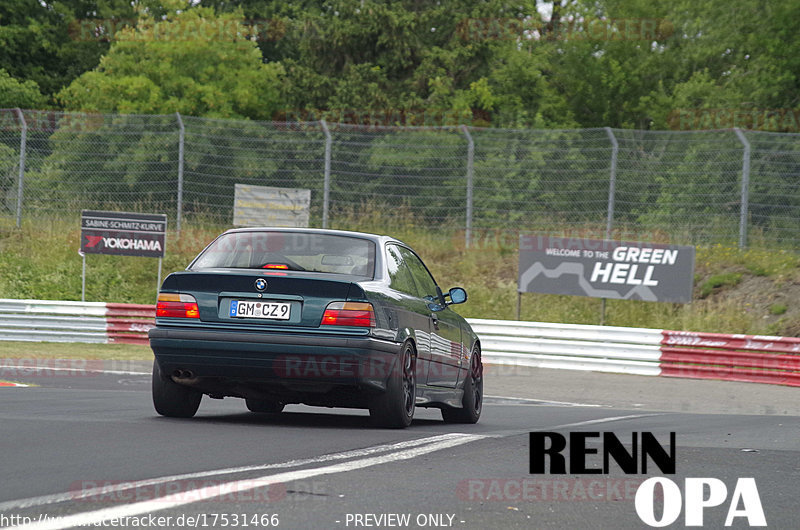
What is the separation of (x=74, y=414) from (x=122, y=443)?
7.00 feet

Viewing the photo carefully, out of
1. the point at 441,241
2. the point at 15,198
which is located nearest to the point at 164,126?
the point at 15,198

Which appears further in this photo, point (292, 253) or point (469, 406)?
point (469, 406)

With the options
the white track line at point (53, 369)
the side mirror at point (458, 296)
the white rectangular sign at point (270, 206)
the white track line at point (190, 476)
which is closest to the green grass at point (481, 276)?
the white rectangular sign at point (270, 206)

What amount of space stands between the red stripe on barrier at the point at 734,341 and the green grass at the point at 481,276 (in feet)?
10.5

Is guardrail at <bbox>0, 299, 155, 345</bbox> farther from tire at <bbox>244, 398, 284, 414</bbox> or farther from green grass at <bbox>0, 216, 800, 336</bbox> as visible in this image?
tire at <bbox>244, 398, 284, 414</bbox>

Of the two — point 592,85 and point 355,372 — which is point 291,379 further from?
point 592,85

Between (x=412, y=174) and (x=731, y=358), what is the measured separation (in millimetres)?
9169

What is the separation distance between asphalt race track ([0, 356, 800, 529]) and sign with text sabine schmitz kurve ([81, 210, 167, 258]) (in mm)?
14315

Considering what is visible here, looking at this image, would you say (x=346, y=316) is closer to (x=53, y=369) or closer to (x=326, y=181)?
(x=53, y=369)

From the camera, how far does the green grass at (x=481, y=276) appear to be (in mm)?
24531

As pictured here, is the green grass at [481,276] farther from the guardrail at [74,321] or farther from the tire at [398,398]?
the tire at [398,398]

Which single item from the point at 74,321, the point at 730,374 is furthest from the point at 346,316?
the point at 74,321

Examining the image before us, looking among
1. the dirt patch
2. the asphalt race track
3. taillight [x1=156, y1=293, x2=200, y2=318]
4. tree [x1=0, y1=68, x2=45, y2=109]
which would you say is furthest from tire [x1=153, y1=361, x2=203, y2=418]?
tree [x1=0, y1=68, x2=45, y2=109]

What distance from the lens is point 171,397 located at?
372 inches
